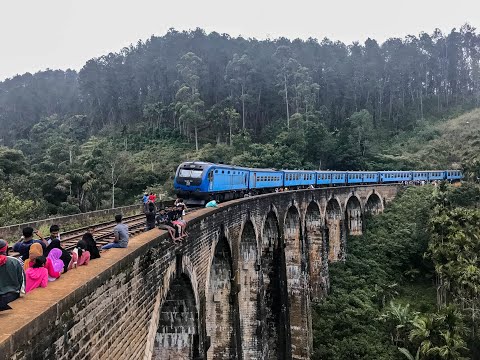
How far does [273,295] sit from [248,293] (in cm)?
241

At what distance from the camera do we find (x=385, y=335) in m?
22.3

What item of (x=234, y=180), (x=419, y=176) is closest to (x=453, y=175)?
(x=419, y=176)

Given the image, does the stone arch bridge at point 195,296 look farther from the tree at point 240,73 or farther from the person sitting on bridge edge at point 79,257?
the tree at point 240,73

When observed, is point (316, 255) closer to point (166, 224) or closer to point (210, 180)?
point (210, 180)

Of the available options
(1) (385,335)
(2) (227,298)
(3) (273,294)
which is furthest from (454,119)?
(2) (227,298)

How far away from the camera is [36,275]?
3.92 meters

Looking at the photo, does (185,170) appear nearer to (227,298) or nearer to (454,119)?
(227,298)

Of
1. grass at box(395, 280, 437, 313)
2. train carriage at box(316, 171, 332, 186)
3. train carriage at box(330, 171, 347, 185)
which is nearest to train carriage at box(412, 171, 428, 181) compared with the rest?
train carriage at box(330, 171, 347, 185)

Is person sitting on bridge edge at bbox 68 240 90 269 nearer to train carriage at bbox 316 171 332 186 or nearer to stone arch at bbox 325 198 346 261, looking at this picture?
stone arch at bbox 325 198 346 261

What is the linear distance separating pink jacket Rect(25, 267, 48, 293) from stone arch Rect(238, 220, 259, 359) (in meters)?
12.2

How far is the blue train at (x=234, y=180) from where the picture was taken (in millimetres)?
15484

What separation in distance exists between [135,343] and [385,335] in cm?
2012

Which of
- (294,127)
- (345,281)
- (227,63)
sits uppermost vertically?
(227,63)

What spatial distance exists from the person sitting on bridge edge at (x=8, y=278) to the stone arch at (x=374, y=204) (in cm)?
3432
